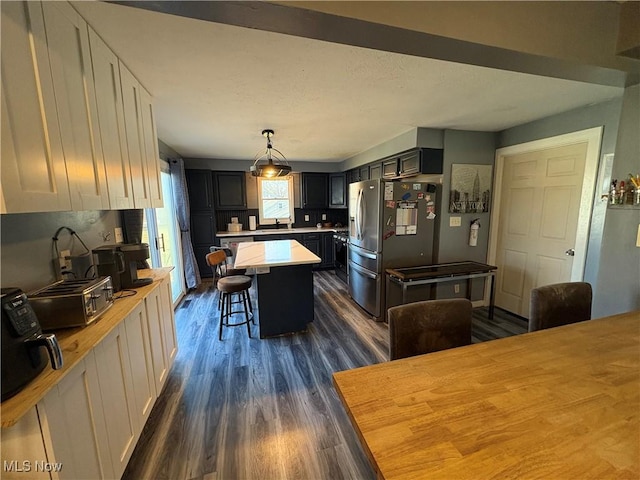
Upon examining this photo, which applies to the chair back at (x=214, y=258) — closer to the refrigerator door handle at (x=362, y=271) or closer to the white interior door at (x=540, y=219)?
the refrigerator door handle at (x=362, y=271)

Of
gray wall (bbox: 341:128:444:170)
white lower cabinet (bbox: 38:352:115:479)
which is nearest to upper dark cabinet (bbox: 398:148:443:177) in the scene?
gray wall (bbox: 341:128:444:170)

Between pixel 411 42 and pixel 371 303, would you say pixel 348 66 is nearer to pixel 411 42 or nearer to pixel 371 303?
pixel 411 42

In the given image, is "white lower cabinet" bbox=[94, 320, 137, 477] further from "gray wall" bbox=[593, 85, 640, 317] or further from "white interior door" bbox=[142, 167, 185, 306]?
"gray wall" bbox=[593, 85, 640, 317]

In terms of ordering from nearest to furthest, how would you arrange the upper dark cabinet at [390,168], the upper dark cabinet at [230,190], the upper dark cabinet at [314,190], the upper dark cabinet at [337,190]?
1. the upper dark cabinet at [390,168]
2. the upper dark cabinet at [230,190]
3. the upper dark cabinet at [337,190]
4. the upper dark cabinet at [314,190]

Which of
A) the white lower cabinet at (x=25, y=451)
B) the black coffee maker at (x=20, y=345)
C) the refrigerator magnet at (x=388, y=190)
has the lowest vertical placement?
the white lower cabinet at (x=25, y=451)

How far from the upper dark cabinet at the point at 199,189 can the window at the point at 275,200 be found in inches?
40.7

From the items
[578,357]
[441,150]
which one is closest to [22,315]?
[578,357]

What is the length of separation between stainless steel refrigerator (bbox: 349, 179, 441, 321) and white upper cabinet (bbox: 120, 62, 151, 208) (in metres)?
2.31

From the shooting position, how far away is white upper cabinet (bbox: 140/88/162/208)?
6.41 ft

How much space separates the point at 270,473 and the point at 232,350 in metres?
1.35

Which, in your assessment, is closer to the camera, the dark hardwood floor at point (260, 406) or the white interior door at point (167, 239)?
the dark hardwood floor at point (260, 406)

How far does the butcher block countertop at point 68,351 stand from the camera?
0.69 meters

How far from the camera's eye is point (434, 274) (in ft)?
9.45

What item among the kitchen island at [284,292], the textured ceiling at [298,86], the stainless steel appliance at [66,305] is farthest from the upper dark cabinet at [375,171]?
the stainless steel appliance at [66,305]
